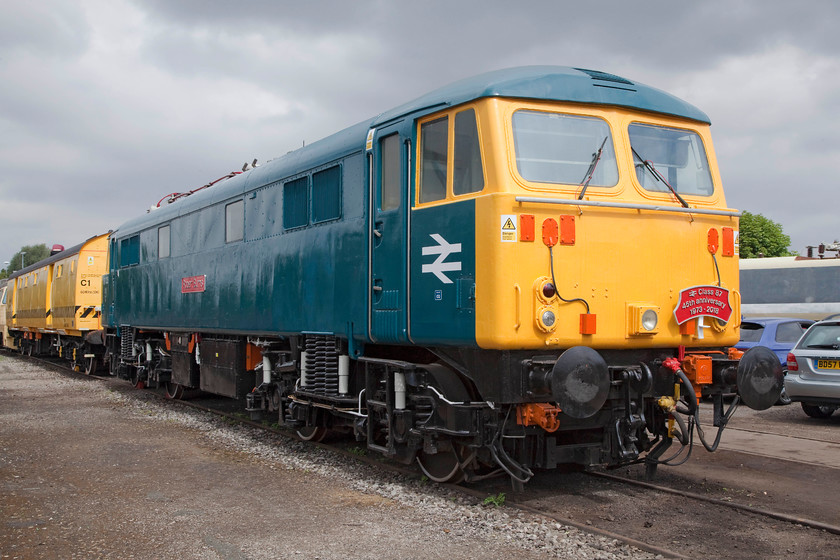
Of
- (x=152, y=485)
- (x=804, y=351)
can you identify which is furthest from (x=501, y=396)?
(x=804, y=351)

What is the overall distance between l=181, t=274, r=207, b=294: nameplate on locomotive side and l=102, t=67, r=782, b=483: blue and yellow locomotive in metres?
4.17

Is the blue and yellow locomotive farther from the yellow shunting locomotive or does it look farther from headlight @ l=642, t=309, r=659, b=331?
the yellow shunting locomotive

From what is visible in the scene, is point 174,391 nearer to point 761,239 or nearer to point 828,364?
point 828,364

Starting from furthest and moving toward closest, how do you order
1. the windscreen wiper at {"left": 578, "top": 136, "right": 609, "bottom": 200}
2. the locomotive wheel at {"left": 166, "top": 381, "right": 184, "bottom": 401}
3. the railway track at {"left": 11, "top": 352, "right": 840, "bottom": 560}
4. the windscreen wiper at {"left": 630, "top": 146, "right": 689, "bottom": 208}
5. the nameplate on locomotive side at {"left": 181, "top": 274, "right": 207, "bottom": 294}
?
the locomotive wheel at {"left": 166, "top": 381, "right": 184, "bottom": 401} → the nameplate on locomotive side at {"left": 181, "top": 274, "right": 207, "bottom": 294} → the windscreen wiper at {"left": 630, "top": 146, "right": 689, "bottom": 208} → the windscreen wiper at {"left": 578, "top": 136, "right": 609, "bottom": 200} → the railway track at {"left": 11, "top": 352, "right": 840, "bottom": 560}

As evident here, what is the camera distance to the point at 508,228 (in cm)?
600

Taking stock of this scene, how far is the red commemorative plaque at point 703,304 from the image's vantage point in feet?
21.7

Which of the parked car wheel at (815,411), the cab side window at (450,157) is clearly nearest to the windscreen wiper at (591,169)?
the cab side window at (450,157)

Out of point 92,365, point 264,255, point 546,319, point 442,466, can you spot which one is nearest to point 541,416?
point 546,319

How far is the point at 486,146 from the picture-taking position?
626cm

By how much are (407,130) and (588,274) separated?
209 centimetres

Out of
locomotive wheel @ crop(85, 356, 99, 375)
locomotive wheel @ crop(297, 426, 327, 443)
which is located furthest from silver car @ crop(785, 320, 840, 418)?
locomotive wheel @ crop(85, 356, 99, 375)

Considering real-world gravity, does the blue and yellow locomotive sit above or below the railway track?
above

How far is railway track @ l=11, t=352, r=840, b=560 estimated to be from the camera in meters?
5.47

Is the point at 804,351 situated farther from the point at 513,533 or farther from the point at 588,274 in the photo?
the point at 513,533
